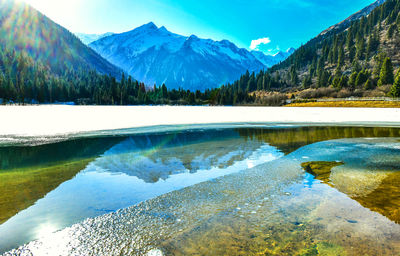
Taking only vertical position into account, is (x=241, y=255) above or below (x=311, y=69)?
below

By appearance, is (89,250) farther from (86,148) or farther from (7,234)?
(86,148)

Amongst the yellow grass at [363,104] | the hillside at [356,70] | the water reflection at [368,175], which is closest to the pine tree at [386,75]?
the hillside at [356,70]

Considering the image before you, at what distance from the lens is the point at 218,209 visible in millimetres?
5559

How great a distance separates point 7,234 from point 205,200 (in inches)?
164

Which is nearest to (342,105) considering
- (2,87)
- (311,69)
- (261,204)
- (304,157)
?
(304,157)

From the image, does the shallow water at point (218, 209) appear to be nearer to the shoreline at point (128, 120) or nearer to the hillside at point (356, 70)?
the shoreline at point (128, 120)

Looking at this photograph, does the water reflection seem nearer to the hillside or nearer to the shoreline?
the shoreline

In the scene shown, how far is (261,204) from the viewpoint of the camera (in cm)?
585

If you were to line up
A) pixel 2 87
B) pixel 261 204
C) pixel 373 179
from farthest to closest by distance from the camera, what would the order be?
pixel 2 87, pixel 373 179, pixel 261 204

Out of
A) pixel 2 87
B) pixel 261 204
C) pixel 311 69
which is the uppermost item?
pixel 311 69

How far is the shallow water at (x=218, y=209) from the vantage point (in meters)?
4.03

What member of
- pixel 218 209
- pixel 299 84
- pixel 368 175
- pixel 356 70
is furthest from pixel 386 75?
pixel 218 209

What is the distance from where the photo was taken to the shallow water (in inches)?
159

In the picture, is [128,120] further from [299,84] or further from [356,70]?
[299,84]
